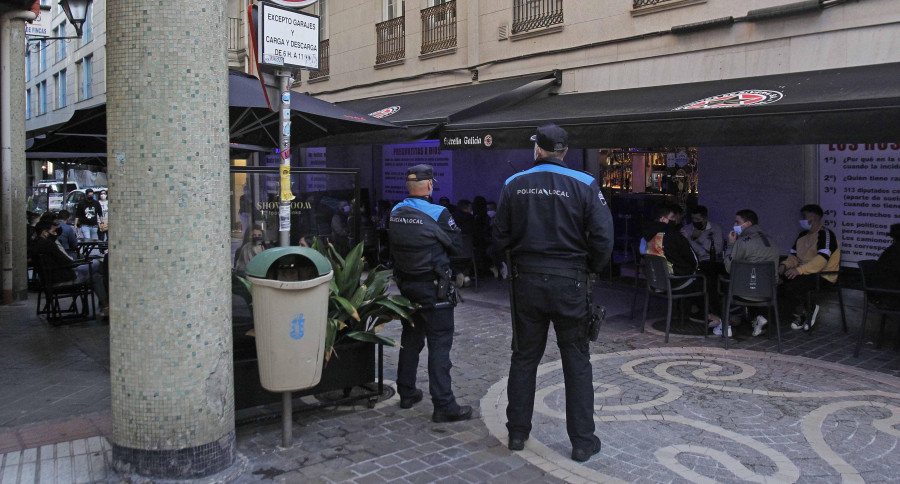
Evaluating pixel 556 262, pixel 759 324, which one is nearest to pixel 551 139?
pixel 556 262

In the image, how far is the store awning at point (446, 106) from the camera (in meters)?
9.98

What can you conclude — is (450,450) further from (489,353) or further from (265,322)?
(489,353)

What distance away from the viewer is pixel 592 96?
32.7 ft

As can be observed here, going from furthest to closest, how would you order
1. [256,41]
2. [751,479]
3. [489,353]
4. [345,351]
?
[489,353] < [345,351] < [256,41] < [751,479]

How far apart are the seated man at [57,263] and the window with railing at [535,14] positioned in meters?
7.26

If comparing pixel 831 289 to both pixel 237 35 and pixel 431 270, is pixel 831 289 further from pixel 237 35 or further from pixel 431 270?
pixel 237 35

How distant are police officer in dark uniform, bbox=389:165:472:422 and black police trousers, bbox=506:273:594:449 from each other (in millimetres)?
678

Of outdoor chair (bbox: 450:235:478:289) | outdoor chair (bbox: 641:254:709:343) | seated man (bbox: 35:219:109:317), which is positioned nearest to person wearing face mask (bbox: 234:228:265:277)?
seated man (bbox: 35:219:109:317)

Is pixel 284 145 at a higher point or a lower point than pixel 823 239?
higher

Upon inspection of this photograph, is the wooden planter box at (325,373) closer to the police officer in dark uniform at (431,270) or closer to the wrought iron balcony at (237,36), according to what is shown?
the police officer in dark uniform at (431,270)

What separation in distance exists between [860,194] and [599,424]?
493 cm

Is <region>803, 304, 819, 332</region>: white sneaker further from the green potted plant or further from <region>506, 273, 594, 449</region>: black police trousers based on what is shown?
the green potted plant

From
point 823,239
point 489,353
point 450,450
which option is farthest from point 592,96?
point 450,450

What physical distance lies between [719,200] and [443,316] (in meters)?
5.74
